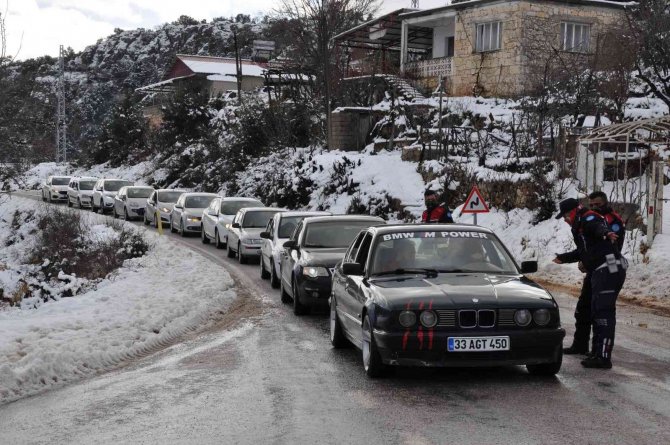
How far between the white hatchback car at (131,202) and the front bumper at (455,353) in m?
30.5

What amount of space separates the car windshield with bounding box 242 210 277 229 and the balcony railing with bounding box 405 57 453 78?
17983mm

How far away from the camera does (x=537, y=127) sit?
2695 cm

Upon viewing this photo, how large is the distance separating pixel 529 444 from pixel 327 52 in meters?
36.5

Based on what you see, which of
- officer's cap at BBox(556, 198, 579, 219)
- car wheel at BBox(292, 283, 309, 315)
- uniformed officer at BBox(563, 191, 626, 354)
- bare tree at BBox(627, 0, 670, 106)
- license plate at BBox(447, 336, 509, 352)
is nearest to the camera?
license plate at BBox(447, 336, 509, 352)

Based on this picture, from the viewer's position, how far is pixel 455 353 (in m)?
7.27

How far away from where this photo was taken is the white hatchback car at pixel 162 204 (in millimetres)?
33594

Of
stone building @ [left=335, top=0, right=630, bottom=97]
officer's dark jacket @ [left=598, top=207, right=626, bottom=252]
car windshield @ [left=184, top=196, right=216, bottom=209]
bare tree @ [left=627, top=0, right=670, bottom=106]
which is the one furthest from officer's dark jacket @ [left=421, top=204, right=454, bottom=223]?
stone building @ [left=335, top=0, right=630, bottom=97]

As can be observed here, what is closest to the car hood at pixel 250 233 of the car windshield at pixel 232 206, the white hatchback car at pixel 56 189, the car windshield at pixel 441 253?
the car windshield at pixel 232 206

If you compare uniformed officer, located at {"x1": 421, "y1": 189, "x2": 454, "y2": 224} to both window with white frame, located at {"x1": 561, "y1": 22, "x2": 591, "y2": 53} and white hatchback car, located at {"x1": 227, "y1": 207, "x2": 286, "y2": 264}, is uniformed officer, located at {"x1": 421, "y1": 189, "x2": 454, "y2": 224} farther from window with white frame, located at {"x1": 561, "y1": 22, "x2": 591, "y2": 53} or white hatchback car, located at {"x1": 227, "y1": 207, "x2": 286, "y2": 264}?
window with white frame, located at {"x1": 561, "y1": 22, "x2": 591, "y2": 53}

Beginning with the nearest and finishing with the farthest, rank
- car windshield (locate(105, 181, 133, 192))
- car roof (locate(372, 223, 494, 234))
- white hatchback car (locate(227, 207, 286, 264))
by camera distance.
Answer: car roof (locate(372, 223, 494, 234))
white hatchback car (locate(227, 207, 286, 264))
car windshield (locate(105, 181, 133, 192))

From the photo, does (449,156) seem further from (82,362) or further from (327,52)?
(82,362)

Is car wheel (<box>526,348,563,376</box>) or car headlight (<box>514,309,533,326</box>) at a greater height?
car headlight (<box>514,309,533,326</box>)

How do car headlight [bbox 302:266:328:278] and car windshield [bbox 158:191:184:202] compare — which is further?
car windshield [bbox 158:191:184:202]

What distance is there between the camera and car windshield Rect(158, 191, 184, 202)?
34.2m
